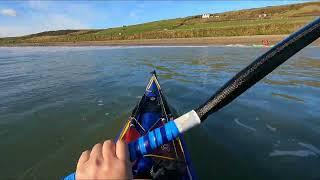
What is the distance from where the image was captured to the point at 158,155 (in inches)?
233

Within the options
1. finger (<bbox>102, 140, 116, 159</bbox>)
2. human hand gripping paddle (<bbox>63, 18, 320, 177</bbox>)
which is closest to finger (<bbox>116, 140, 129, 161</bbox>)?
finger (<bbox>102, 140, 116, 159</bbox>)

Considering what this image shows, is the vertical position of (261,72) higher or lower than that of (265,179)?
higher

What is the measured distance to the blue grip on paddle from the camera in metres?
1.66

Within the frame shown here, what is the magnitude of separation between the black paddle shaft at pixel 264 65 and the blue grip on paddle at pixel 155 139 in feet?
0.59

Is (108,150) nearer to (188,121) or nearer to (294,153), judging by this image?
(188,121)

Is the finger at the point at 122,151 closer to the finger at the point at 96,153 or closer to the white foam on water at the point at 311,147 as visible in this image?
the finger at the point at 96,153

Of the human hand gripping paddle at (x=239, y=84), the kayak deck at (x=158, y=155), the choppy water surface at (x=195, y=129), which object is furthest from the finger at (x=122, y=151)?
the choppy water surface at (x=195, y=129)

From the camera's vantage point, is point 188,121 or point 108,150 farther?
point 188,121

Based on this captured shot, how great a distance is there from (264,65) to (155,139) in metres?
0.72

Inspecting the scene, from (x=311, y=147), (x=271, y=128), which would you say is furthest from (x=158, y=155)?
(x=271, y=128)

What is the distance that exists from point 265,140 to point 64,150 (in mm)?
5988

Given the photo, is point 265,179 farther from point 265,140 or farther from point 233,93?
point 233,93

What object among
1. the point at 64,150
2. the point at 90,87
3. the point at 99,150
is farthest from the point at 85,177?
the point at 90,87

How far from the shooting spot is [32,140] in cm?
978
